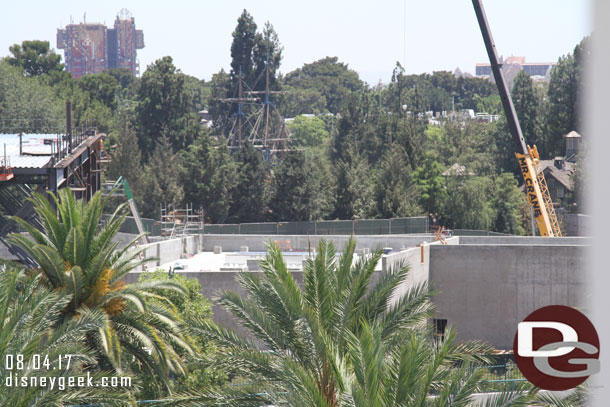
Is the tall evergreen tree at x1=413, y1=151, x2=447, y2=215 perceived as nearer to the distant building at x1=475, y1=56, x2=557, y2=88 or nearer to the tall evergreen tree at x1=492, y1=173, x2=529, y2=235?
the tall evergreen tree at x1=492, y1=173, x2=529, y2=235

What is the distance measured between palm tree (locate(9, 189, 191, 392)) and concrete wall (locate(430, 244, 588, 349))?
1956 cm

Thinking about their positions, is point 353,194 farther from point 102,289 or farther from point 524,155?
point 102,289

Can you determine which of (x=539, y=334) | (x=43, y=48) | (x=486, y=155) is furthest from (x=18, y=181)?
(x=43, y=48)

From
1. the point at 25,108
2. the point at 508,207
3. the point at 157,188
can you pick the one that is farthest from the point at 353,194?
the point at 25,108

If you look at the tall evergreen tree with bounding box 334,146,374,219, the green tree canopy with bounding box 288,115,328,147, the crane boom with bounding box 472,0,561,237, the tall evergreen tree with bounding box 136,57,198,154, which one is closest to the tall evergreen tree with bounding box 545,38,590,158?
the tall evergreen tree with bounding box 334,146,374,219

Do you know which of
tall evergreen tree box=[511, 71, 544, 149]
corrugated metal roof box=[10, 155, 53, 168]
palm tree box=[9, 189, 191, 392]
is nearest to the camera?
palm tree box=[9, 189, 191, 392]

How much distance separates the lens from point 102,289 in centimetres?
1440

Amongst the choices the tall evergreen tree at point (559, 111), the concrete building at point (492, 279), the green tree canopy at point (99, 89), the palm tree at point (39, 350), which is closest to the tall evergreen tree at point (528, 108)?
the tall evergreen tree at point (559, 111)

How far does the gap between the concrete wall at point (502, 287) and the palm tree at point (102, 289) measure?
770 inches

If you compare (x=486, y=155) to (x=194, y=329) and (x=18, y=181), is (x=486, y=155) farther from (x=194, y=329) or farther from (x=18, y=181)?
(x=194, y=329)

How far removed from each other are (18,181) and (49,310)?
22953mm
